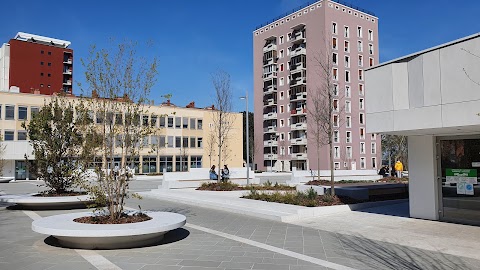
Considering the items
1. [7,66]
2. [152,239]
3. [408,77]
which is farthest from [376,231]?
[7,66]

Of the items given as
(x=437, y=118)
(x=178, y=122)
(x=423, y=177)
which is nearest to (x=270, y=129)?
(x=178, y=122)

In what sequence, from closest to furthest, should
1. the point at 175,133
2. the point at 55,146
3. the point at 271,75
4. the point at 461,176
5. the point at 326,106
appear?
the point at 461,176 → the point at 55,146 → the point at 326,106 → the point at 175,133 → the point at 271,75

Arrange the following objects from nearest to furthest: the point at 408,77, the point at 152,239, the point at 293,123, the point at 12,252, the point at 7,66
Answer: the point at 12,252, the point at 152,239, the point at 408,77, the point at 293,123, the point at 7,66

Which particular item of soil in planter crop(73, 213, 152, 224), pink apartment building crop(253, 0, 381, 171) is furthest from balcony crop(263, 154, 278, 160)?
soil in planter crop(73, 213, 152, 224)

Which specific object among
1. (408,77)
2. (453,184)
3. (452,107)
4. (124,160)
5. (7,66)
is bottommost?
(453,184)

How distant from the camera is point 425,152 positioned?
38.4 feet

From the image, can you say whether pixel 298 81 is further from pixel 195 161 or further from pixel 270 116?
pixel 195 161

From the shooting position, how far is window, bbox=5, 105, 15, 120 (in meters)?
46.2

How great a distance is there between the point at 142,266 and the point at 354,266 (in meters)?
3.72

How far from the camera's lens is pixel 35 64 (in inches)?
3091

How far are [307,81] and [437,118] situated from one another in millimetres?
55063

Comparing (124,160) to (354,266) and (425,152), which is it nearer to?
(354,266)

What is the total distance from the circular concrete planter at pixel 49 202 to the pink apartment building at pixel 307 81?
1780 inches

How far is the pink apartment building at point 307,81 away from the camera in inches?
2397
